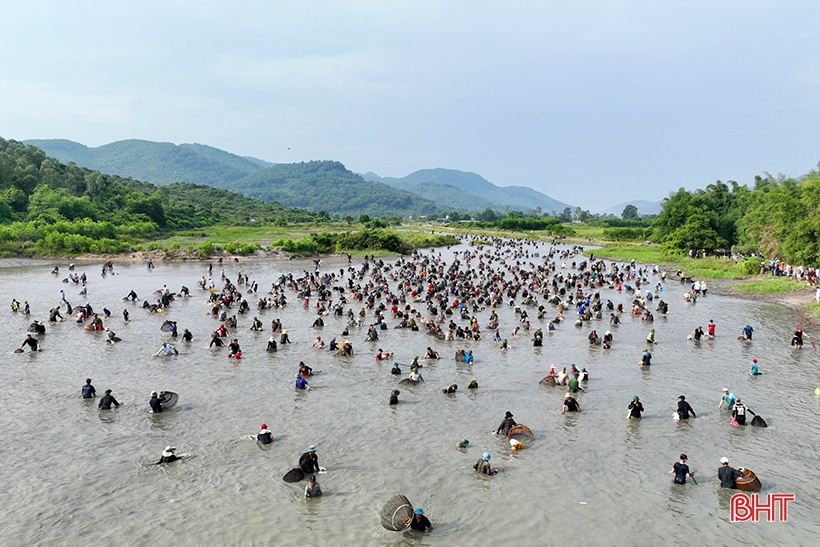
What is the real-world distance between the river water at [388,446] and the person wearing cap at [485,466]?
219 mm

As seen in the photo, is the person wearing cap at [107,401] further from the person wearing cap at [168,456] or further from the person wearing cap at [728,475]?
the person wearing cap at [728,475]

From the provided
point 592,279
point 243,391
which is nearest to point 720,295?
point 592,279

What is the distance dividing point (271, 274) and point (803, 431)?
48417 millimetres

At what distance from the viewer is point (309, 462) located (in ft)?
48.2

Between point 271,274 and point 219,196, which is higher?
point 219,196

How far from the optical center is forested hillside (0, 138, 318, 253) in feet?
230

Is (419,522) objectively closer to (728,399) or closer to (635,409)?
(635,409)

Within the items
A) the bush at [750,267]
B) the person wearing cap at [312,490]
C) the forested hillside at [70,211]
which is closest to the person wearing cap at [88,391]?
the person wearing cap at [312,490]

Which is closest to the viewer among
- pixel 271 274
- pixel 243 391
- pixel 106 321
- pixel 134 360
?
pixel 243 391

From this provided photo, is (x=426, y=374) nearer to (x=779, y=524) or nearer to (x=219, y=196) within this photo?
(x=779, y=524)

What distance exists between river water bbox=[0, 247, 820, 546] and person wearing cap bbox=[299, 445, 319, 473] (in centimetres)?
55

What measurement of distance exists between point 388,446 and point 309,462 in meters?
2.76

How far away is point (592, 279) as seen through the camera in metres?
53.0

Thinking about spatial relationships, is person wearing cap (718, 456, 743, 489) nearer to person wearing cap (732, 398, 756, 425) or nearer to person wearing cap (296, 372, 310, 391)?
person wearing cap (732, 398, 756, 425)
